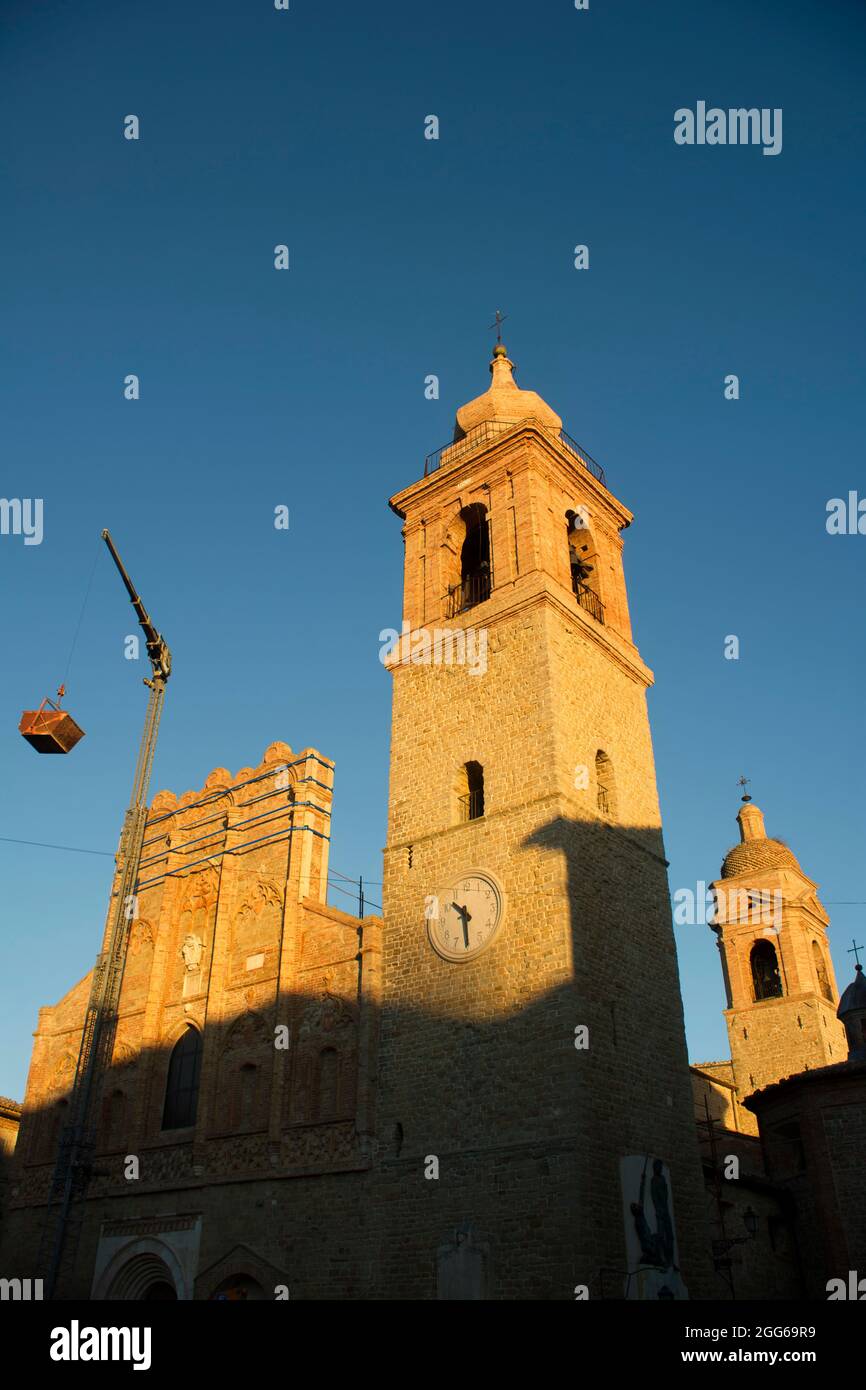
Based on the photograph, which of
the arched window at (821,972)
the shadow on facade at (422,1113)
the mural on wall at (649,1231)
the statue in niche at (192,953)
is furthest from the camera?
the arched window at (821,972)

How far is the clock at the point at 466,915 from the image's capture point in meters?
18.5

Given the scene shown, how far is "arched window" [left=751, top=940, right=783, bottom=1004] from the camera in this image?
36531 mm

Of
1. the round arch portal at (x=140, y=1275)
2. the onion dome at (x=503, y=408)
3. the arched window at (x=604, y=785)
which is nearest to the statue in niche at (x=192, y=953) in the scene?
the round arch portal at (x=140, y=1275)

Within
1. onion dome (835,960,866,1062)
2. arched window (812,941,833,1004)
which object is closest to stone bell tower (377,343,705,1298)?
onion dome (835,960,866,1062)

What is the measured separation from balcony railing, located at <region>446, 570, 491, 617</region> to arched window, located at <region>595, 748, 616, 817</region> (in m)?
4.50

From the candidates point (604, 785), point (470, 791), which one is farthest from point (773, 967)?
point (470, 791)

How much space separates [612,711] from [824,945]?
815 inches

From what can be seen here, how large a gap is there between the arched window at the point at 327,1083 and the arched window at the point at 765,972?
2147cm

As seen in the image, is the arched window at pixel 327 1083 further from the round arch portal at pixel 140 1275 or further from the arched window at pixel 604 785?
the arched window at pixel 604 785

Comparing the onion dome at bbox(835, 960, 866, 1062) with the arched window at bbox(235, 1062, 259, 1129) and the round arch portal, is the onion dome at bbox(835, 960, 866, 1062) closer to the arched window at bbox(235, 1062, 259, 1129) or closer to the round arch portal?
the arched window at bbox(235, 1062, 259, 1129)

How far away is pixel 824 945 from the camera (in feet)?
124

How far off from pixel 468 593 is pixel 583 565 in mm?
2919
